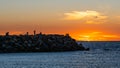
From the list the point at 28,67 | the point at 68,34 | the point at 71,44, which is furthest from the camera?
the point at 68,34

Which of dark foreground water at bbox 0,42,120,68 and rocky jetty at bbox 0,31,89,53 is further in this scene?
rocky jetty at bbox 0,31,89,53

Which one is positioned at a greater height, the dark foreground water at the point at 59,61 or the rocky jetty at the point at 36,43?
the rocky jetty at the point at 36,43

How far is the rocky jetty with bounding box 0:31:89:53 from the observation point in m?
122

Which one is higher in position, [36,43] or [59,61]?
[36,43]

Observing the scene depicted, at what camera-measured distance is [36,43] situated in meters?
126

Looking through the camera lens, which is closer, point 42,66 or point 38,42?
point 42,66

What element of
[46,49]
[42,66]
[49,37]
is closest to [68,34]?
[49,37]

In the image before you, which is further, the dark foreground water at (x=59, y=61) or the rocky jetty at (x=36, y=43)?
the rocky jetty at (x=36, y=43)

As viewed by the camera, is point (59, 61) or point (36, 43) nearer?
point (59, 61)

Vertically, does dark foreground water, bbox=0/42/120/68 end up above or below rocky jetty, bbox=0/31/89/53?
below

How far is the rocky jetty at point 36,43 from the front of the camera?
122188 mm

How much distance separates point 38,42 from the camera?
12762 cm

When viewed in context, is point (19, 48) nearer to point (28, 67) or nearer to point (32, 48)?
point (32, 48)

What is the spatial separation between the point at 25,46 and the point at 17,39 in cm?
633
